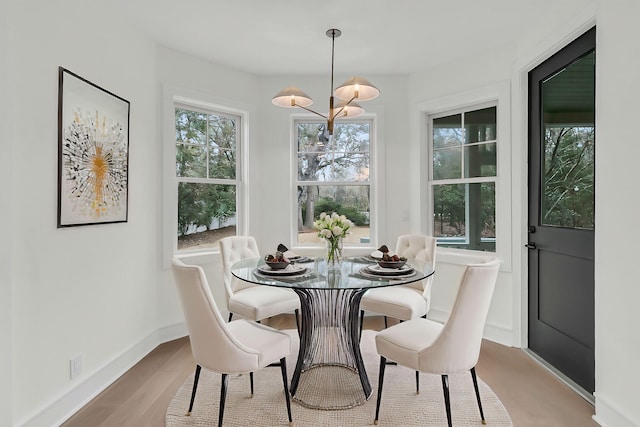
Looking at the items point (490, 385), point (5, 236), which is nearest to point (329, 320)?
point (490, 385)

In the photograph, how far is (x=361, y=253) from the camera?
3951 mm

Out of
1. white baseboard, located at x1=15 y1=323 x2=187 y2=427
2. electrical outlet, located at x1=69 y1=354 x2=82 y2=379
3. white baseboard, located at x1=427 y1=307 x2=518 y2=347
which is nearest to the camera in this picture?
white baseboard, located at x1=15 y1=323 x2=187 y2=427

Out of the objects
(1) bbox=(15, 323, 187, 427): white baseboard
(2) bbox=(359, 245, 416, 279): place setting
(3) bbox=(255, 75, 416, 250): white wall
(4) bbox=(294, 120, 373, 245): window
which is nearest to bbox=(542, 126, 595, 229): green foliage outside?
(2) bbox=(359, 245, 416, 279): place setting

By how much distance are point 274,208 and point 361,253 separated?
1067 mm

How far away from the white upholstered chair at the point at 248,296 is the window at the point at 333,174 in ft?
3.06

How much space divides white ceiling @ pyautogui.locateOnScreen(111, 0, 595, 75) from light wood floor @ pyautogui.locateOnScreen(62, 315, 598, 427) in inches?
96.5

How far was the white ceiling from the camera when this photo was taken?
2.55m

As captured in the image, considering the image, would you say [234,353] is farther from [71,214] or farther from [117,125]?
[117,125]

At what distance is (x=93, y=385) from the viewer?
2.35 m

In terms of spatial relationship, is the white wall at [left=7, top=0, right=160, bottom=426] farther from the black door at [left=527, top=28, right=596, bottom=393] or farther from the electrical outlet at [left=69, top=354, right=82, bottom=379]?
the black door at [left=527, top=28, right=596, bottom=393]
